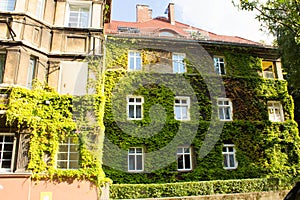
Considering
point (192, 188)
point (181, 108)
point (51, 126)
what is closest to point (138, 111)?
point (181, 108)

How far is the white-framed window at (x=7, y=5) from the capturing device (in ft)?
40.3

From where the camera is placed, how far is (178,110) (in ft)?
59.3

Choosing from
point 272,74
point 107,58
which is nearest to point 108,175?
point 107,58

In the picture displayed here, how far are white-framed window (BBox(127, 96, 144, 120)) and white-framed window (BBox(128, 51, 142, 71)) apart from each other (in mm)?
2296

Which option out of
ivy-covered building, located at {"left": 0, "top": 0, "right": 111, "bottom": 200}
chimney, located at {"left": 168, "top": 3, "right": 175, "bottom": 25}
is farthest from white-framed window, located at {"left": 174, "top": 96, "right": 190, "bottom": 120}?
chimney, located at {"left": 168, "top": 3, "right": 175, "bottom": 25}

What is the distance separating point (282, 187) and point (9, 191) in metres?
15.6

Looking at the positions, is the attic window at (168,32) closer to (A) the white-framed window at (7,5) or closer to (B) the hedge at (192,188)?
(A) the white-framed window at (7,5)

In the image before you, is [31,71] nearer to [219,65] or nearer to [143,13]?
[219,65]

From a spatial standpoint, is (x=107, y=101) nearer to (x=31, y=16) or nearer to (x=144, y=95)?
(x=144, y=95)

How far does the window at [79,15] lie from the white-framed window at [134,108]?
5665 millimetres

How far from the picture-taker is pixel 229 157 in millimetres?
17734

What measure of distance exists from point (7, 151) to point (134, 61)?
409 inches

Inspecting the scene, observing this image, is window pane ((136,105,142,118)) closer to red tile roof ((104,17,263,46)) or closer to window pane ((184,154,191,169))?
window pane ((184,154,191,169))

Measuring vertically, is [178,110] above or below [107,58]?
below
